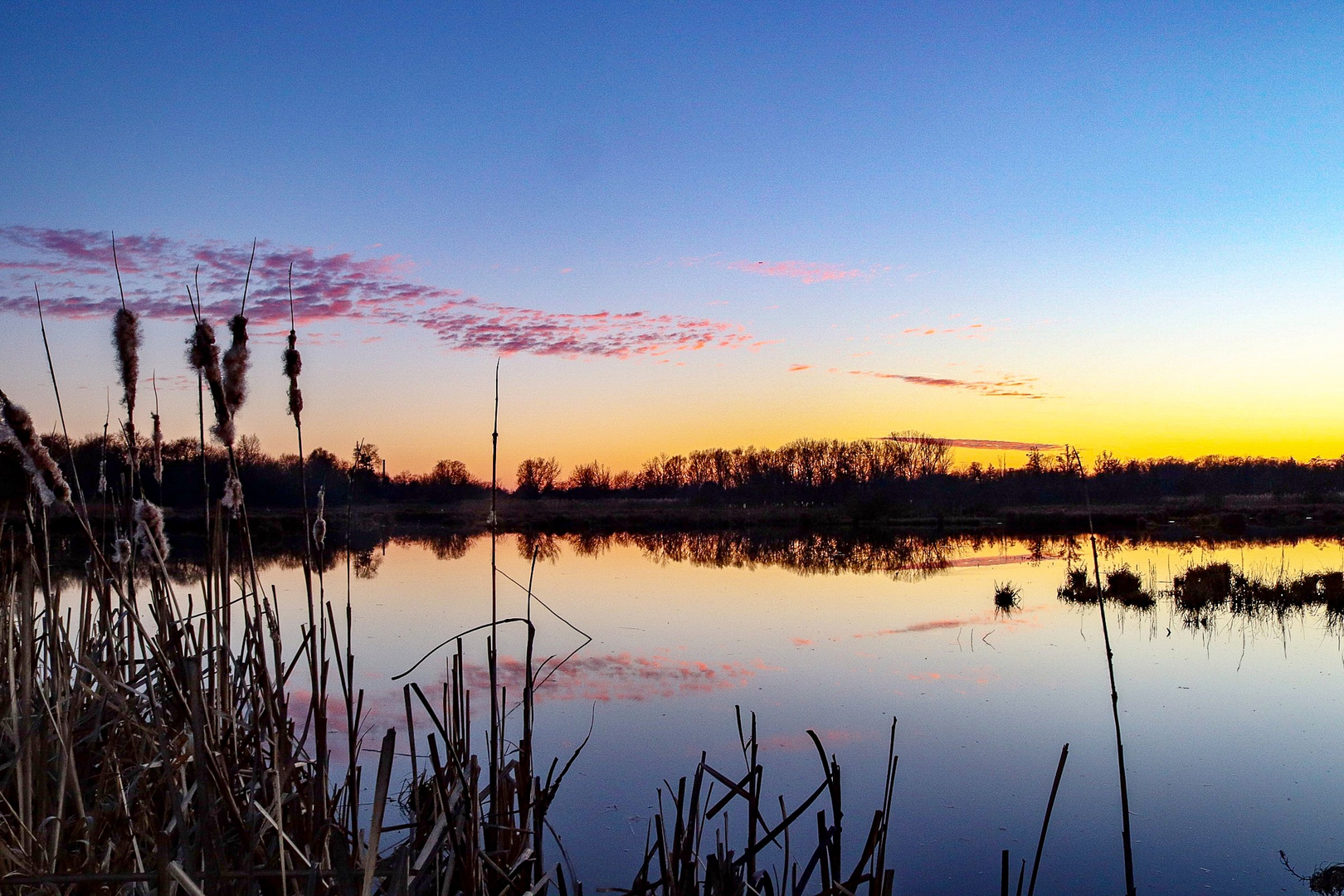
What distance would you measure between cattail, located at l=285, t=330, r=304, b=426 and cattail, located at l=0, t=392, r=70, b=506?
478mm

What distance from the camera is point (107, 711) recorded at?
3.79 metres

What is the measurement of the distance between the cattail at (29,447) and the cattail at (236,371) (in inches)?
14.0

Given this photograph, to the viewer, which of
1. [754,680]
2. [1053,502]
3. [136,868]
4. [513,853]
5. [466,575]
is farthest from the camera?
[1053,502]

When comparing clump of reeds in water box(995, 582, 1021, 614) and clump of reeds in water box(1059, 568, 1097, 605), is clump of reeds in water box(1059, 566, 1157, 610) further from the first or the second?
clump of reeds in water box(995, 582, 1021, 614)

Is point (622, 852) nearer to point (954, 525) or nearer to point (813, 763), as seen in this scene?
point (813, 763)

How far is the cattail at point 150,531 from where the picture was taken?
212 cm

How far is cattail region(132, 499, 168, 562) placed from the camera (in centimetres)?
212

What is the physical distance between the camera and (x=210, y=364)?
6.17 feet

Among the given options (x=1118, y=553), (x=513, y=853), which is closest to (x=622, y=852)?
(x=513, y=853)

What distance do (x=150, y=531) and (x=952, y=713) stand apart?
304 inches

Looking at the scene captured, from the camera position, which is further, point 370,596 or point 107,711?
point 370,596

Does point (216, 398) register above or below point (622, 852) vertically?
above

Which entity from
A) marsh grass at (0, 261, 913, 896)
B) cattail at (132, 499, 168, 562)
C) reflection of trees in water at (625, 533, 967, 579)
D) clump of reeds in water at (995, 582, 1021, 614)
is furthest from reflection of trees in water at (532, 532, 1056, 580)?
cattail at (132, 499, 168, 562)

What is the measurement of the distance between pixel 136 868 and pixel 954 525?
43720 mm
